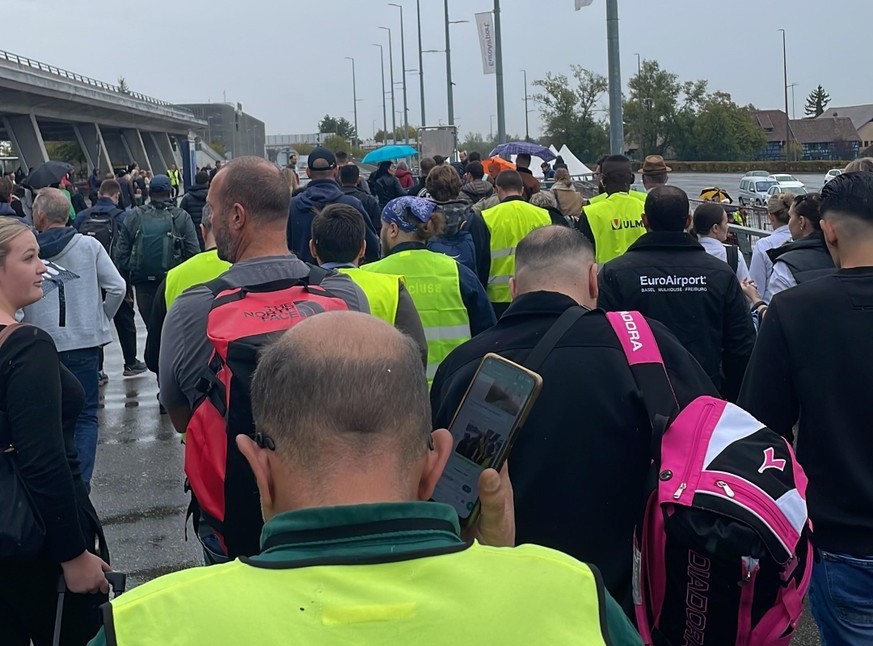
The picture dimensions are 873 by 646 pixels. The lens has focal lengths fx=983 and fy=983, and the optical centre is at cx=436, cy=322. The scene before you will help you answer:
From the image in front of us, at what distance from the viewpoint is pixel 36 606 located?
334cm

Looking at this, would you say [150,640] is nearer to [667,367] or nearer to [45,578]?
[667,367]

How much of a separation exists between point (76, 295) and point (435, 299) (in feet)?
8.42

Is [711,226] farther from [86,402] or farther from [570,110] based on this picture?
[570,110]

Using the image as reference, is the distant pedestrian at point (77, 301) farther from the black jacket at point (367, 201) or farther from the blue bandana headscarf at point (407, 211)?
the black jacket at point (367, 201)

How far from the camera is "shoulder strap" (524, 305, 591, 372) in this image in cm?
291

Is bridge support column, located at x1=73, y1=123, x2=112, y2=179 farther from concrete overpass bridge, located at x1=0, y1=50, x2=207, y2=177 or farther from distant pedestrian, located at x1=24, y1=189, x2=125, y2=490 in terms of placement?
distant pedestrian, located at x1=24, y1=189, x2=125, y2=490

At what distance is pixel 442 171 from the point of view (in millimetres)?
7828

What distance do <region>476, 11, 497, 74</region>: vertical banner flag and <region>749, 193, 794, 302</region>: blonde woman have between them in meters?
20.2

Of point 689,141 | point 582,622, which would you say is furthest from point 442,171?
point 689,141

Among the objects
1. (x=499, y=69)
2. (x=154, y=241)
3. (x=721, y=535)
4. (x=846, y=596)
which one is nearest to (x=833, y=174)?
(x=846, y=596)

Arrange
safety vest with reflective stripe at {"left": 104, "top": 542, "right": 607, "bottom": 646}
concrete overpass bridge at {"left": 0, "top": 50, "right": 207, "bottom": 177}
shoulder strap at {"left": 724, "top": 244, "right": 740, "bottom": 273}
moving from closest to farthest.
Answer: safety vest with reflective stripe at {"left": 104, "top": 542, "right": 607, "bottom": 646}, shoulder strap at {"left": 724, "top": 244, "right": 740, "bottom": 273}, concrete overpass bridge at {"left": 0, "top": 50, "right": 207, "bottom": 177}

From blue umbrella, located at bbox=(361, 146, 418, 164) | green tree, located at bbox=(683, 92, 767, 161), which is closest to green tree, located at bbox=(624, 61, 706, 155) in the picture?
green tree, located at bbox=(683, 92, 767, 161)

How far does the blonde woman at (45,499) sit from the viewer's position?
10.4 feet

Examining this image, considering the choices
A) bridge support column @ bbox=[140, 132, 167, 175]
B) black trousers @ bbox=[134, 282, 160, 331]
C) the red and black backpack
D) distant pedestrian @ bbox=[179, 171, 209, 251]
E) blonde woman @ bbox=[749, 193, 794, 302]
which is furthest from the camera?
bridge support column @ bbox=[140, 132, 167, 175]
